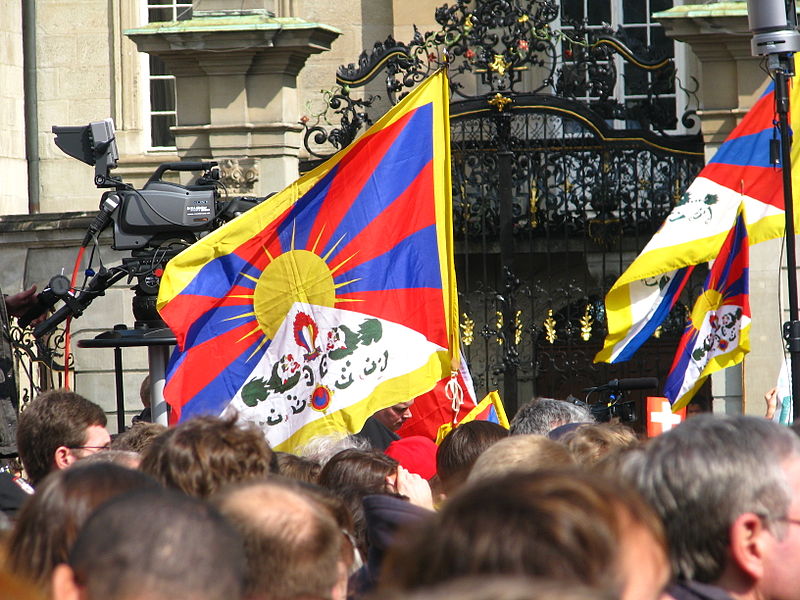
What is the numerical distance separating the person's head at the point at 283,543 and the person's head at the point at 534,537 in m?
0.73

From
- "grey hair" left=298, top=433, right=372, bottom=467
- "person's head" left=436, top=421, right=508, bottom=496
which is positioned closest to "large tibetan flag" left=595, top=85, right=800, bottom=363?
"grey hair" left=298, top=433, right=372, bottom=467

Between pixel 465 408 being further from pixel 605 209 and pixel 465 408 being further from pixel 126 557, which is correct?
pixel 126 557

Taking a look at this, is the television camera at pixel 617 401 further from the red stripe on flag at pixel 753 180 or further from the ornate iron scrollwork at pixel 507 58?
the ornate iron scrollwork at pixel 507 58

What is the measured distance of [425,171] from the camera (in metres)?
6.86

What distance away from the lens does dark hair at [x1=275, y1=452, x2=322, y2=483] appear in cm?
464

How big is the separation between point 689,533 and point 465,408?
5.27 meters

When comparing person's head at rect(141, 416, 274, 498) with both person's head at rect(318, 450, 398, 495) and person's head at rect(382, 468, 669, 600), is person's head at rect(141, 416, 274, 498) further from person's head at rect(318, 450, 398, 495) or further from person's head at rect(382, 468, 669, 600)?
person's head at rect(382, 468, 669, 600)

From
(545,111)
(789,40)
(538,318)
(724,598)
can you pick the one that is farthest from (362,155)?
(724,598)

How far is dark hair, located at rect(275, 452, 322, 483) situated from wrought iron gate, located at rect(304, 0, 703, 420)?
16.8 feet

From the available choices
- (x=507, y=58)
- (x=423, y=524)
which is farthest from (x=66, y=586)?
(x=507, y=58)

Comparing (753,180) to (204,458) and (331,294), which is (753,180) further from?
(204,458)

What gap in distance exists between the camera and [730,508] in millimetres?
2637

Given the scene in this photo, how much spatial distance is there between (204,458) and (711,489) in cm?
134

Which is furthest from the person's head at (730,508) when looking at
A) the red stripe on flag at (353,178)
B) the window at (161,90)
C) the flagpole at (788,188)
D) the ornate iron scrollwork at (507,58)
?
the window at (161,90)
